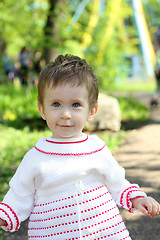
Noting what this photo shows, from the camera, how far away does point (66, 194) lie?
1.68 metres

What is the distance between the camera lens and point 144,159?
14.4 feet

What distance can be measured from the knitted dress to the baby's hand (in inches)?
1.2

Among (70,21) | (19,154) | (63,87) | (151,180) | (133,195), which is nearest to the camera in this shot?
(63,87)

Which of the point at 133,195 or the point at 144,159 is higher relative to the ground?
the point at 133,195

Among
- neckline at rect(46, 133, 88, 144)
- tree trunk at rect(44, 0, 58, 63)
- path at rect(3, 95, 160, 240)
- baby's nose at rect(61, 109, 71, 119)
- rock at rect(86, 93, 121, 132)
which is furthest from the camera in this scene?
tree trunk at rect(44, 0, 58, 63)

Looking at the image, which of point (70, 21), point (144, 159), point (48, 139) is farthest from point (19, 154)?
point (70, 21)

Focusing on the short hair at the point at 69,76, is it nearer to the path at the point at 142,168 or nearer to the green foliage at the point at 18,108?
the path at the point at 142,168

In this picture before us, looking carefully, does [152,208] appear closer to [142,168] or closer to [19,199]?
[19,199]

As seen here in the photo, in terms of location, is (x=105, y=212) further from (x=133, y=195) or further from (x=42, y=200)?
(x=42, y=200)

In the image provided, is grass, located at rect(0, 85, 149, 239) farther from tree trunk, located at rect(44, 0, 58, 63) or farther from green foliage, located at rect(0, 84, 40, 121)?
tree trunk, located at rect(44, 0, 58, 63)

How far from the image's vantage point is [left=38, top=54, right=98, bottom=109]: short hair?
165 centimetres

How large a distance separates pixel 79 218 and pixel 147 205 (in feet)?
1.09

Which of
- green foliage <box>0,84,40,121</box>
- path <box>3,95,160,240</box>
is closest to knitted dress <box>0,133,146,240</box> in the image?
path <box>3,95,160,240</box>

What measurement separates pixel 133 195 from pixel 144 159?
2687 mm
